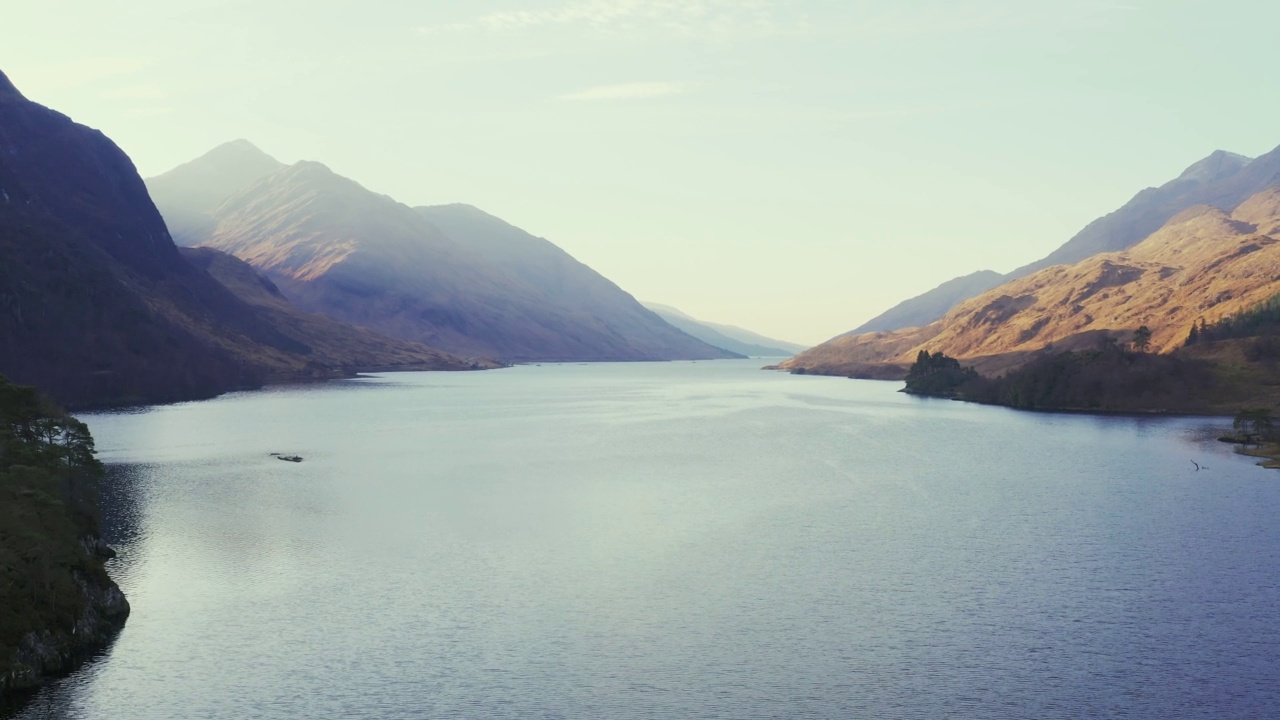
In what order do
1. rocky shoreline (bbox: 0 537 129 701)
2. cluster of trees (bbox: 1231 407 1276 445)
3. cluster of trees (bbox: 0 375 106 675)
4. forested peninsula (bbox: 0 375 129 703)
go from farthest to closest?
cluster of trees (bbox: 1231 407 1276 445), cluster of trees (bbox: 0 375 106 675), forested peninsula (bbox: 0 375 129 703), rocky shoreline (bbox: 0 537 129 701)

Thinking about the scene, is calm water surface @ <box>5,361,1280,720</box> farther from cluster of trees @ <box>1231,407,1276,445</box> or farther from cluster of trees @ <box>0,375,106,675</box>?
cluster of trees @ <box>1231,407,1276,445</box>

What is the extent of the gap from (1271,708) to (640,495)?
7469 centimetres

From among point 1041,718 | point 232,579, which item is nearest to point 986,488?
point 1041,718

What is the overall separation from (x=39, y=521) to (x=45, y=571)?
6140 mm

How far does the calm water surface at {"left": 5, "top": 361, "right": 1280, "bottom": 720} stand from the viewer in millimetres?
53156

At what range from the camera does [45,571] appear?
5831 cm

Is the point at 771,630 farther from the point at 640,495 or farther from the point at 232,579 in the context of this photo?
the point at 640,495

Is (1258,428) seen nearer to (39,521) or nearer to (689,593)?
(689,593)

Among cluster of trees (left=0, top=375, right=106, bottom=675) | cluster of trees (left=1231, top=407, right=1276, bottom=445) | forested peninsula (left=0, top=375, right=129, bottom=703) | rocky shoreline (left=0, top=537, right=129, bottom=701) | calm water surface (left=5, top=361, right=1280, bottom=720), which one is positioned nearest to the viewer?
rocky shoreline (left=0, top=537, right=129, bottom=701)

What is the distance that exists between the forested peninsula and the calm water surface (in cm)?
203

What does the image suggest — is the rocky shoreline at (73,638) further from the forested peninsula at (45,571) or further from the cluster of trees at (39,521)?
the cluster of trees at (39,521)

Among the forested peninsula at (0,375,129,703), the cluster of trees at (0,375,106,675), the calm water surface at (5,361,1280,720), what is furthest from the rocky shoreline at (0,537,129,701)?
the calm water surface at (5,361,1280,720)

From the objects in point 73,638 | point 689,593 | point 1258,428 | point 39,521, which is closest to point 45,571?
point 73,638

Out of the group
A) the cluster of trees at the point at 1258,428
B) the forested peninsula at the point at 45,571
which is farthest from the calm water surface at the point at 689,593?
the cluster of trees at the point at 1258,428
